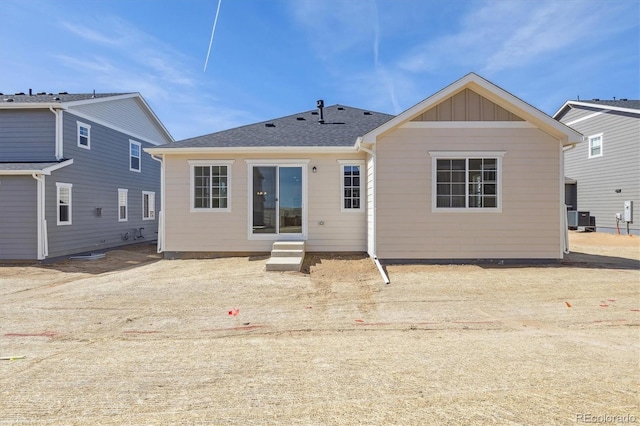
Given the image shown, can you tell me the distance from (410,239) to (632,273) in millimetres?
5043

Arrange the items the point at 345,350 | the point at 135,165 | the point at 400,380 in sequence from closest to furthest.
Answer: the point at 400,380 < the point at 345,350 < the point at 135,165

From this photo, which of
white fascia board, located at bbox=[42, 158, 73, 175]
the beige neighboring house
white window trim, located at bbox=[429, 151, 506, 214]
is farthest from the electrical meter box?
white fascia board, located at bbox=[42, 158, 73, 175]

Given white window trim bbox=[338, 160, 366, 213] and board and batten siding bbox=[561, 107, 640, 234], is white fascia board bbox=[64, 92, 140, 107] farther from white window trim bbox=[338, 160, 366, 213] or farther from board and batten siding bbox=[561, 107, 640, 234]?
board and batten siding bbox=[561, 107, 640, 234]

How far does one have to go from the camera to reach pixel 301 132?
10.9m

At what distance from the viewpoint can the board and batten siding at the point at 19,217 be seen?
10.5 meters

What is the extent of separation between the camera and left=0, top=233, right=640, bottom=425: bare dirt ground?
8.46 ft

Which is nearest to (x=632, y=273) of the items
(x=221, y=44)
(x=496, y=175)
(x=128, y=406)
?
(x=496, y=175)

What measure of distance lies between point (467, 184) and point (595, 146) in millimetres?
14658

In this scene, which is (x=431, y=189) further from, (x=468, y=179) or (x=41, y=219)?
(x=41, y=219)

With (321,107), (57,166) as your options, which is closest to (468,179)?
(321,107)

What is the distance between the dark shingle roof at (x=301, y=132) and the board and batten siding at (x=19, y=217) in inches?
193

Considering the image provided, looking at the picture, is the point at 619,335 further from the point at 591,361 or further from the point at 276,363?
the point at 276,363

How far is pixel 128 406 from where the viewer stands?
264 cm

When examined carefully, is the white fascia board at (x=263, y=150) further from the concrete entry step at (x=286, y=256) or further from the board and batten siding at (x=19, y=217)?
the board and batten siding at (x=19, y=217)
